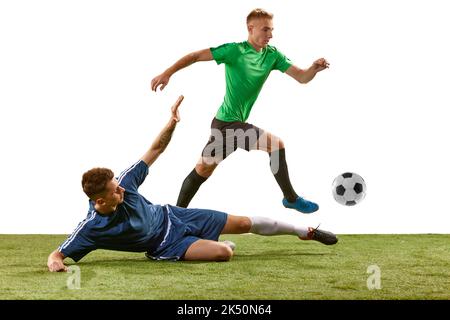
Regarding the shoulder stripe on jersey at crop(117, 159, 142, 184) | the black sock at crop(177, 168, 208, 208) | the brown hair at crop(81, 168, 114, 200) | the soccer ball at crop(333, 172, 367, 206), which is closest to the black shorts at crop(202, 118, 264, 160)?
the black sock at crop(177, 168, 208, 208)

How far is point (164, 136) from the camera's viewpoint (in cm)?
572

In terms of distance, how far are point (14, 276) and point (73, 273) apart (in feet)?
1.30

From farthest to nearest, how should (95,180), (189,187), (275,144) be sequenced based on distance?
(189,187)
(275,144)
(95,180)

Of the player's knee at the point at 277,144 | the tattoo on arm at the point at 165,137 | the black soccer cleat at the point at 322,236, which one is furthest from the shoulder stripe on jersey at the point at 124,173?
the black soccer cleat at the point at 322,236

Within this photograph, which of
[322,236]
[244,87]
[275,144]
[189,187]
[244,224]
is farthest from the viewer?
[189,187]

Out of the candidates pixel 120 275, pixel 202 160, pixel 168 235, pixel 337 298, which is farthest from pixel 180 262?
pixel 337 298

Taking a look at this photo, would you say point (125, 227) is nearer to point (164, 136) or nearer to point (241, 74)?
point (164, 136)

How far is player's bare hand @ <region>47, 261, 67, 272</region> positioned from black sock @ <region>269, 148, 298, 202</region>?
217 centimetres

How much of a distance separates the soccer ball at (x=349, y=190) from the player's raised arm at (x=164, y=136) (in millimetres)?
1682

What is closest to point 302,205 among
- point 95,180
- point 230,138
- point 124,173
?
point 230,138

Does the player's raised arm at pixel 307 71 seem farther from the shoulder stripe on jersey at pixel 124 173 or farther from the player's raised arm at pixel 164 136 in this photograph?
the shoulder stripe on jersey at pixel 124 173

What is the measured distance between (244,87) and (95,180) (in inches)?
72.1
